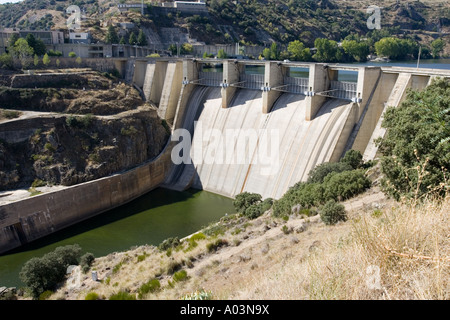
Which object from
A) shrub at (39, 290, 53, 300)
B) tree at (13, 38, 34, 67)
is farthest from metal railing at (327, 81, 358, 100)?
tree at (13, 38, 34, 67)

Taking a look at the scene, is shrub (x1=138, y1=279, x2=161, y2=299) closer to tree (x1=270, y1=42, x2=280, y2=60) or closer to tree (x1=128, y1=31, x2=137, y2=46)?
tree (x1=128, y1=31, x2=137, y2=46)

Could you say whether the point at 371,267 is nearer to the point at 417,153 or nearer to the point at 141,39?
the point at 417,153

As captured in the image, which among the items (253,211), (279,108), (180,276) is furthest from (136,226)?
(180,276)

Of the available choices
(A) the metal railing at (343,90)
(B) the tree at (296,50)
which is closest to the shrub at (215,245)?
(A) the metal railing at (343,90)

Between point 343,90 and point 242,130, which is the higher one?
point 343,90

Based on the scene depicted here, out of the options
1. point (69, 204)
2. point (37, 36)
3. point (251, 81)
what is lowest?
point (69, 204)

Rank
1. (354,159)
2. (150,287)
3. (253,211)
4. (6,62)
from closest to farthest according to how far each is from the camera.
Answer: (150,287), (253,211), (354,159), (6,62)

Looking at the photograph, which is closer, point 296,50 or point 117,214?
point 117,214

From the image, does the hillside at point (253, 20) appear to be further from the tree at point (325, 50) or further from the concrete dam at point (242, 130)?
the concrete dam at point (242, 130)
